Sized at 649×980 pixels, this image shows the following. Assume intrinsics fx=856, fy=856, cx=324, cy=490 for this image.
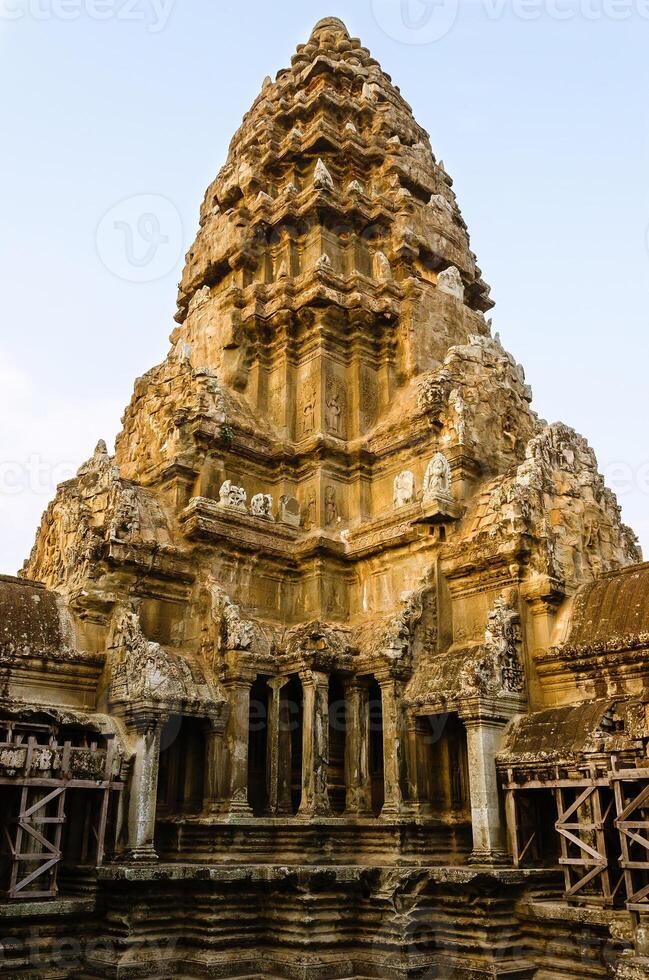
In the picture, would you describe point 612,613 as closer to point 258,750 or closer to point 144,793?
point 258,750

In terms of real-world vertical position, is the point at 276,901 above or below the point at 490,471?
below

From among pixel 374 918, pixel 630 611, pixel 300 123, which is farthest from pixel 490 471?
pixel 300 123

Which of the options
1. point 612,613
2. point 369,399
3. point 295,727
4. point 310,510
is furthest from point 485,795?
point 369,399

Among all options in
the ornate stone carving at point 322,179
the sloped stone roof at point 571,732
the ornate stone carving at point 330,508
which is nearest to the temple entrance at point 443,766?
the sloped stone roof at point 571,732

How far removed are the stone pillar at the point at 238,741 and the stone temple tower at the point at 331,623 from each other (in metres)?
0.05

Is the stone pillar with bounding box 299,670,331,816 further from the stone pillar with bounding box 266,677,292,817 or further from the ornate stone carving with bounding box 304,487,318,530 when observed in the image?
the ornate stone carving with bounding box 304,487,318,530

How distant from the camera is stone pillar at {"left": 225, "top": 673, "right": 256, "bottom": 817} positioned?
50.7 feet

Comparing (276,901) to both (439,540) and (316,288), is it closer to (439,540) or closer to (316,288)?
(439,540)

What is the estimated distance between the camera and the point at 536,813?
13984 mm

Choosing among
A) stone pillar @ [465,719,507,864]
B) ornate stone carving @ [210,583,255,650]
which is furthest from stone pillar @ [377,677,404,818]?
ornate stone carving @ [210,583,255,650]

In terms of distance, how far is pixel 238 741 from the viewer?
15.8m

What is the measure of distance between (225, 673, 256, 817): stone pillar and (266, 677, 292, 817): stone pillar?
0.67m

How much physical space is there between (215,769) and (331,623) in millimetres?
3744

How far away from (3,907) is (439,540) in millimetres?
9858
